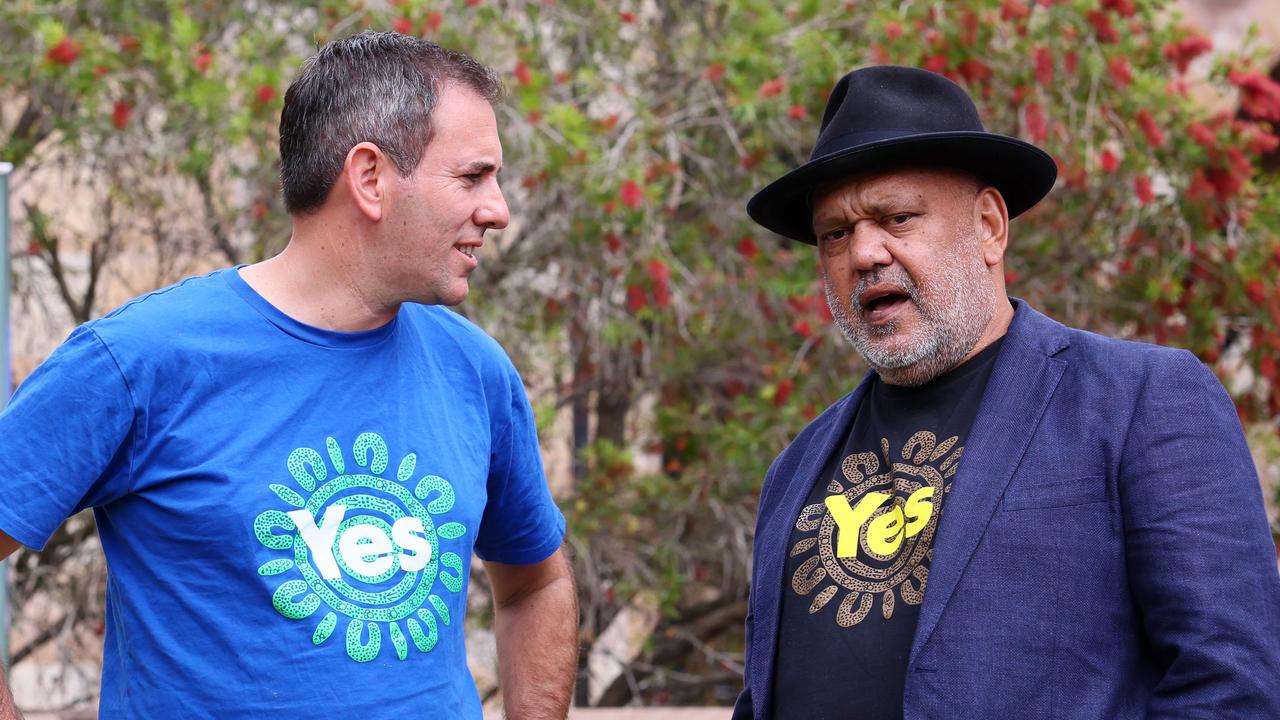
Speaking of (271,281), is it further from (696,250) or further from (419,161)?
(696,250)

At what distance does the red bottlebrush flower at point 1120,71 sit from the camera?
215 inches

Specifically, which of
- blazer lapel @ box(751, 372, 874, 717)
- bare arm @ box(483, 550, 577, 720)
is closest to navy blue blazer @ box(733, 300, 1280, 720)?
blazer lapel @ box(751, 372, 874, 717)

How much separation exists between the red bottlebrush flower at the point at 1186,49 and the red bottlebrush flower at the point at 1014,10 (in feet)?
2.46

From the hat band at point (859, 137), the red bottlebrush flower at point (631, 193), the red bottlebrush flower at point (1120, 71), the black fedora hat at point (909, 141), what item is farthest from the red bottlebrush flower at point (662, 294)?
the hat band at point (859, 137)

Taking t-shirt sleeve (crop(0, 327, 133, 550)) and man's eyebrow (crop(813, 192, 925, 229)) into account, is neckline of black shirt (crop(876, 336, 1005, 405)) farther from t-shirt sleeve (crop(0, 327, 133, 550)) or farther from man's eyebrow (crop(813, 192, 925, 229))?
t-shirt sleeve (crop(0, 327, 133, 550))

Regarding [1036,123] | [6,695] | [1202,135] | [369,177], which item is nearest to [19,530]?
[6,695]

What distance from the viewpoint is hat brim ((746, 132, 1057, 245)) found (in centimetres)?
262

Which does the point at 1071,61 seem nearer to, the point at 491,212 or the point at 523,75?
the point at 523,75

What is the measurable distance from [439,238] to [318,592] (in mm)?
643

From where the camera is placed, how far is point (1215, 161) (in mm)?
5723

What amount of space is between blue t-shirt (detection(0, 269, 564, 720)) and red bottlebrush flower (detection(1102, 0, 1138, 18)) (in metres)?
4.00

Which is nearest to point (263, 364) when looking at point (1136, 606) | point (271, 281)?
point (271, 281)

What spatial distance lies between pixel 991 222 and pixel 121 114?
4.05 metres

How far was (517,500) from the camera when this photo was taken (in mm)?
2762
